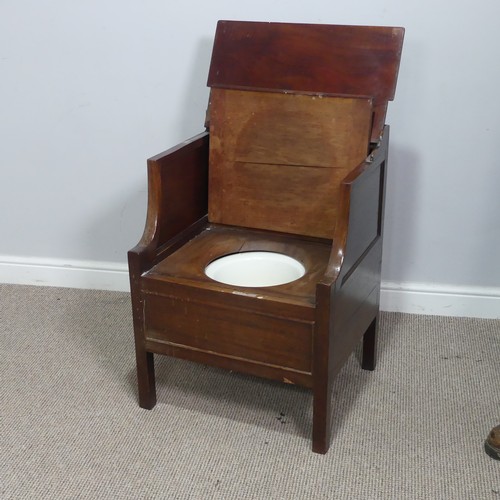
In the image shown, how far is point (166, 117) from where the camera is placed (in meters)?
1.91

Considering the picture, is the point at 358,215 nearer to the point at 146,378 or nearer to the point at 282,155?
the point at 282,155

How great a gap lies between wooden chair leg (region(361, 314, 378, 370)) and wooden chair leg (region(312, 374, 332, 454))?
0.31m

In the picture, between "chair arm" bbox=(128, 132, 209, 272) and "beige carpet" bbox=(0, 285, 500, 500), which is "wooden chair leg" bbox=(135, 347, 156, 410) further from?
"chair arm" bbox=(128, 132, 209, 272)

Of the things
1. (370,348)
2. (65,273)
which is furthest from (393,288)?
(65,273)

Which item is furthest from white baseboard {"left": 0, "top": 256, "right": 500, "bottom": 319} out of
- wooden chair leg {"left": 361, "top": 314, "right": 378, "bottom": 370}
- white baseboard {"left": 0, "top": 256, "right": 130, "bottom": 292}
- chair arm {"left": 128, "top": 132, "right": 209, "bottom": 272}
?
chair arm {"left": 128, "top": 132, "right": 209, "bottom": 272}

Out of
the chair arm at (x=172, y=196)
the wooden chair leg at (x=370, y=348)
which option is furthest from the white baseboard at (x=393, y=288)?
the chair arm at (x=172, y=196)

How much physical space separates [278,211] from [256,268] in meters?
0.13

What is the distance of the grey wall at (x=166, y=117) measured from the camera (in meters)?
1.73

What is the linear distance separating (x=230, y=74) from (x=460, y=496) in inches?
37.2

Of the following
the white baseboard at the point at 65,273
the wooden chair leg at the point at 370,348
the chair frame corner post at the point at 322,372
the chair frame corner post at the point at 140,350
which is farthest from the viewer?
the white baseboard at the point at 65,273

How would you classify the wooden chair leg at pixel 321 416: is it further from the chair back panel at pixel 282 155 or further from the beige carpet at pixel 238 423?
the chair back panel at pixel 282 155

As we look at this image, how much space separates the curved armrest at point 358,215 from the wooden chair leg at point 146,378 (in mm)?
439

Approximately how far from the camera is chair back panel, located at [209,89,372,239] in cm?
153

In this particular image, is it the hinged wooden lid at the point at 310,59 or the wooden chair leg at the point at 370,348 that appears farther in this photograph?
the wooden chair leg at the point at 370,348
